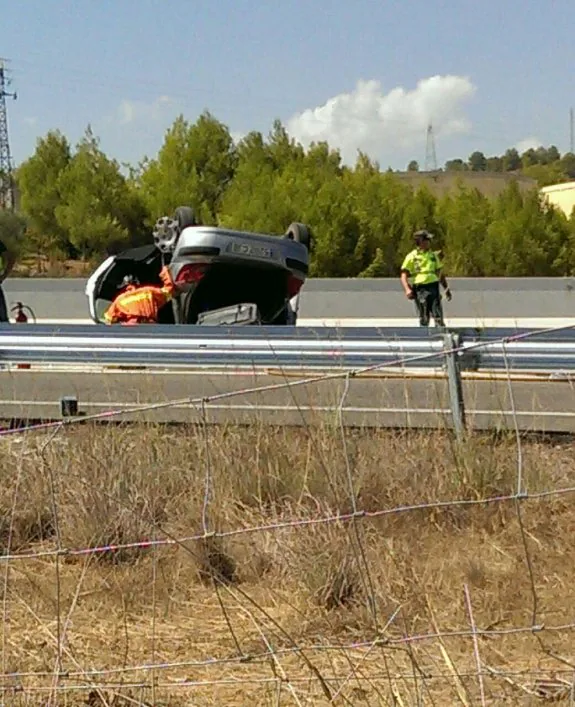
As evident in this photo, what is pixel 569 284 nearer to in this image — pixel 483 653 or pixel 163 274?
pixel 163 274

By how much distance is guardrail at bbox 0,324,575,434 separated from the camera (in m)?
6.83

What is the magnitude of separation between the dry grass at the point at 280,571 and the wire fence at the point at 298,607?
0.03 feet

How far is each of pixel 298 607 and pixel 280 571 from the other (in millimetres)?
277

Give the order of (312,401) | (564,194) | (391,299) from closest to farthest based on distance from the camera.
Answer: (312,401) → (391,299) → (564,194)

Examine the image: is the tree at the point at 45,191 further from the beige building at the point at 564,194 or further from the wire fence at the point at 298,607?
the wire fence at the point at 298,607

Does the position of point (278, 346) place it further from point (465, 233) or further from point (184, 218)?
point (465, 233)

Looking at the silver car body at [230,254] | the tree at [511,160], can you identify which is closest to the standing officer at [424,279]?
the silver car body at [230,254]

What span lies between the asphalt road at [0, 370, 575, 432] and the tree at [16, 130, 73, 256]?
135 feet

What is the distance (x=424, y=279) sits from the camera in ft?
55.5

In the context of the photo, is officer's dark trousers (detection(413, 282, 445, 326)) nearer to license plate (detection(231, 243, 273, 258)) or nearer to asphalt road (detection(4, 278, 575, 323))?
license plate (detection(231, 243, 273, 258))

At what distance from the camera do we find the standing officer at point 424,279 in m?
16.8

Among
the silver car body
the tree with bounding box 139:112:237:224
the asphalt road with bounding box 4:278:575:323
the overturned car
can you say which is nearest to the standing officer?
the overturned car

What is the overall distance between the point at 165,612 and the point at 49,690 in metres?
0.93

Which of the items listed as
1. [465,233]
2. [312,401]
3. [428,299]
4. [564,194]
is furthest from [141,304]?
[564,194]
